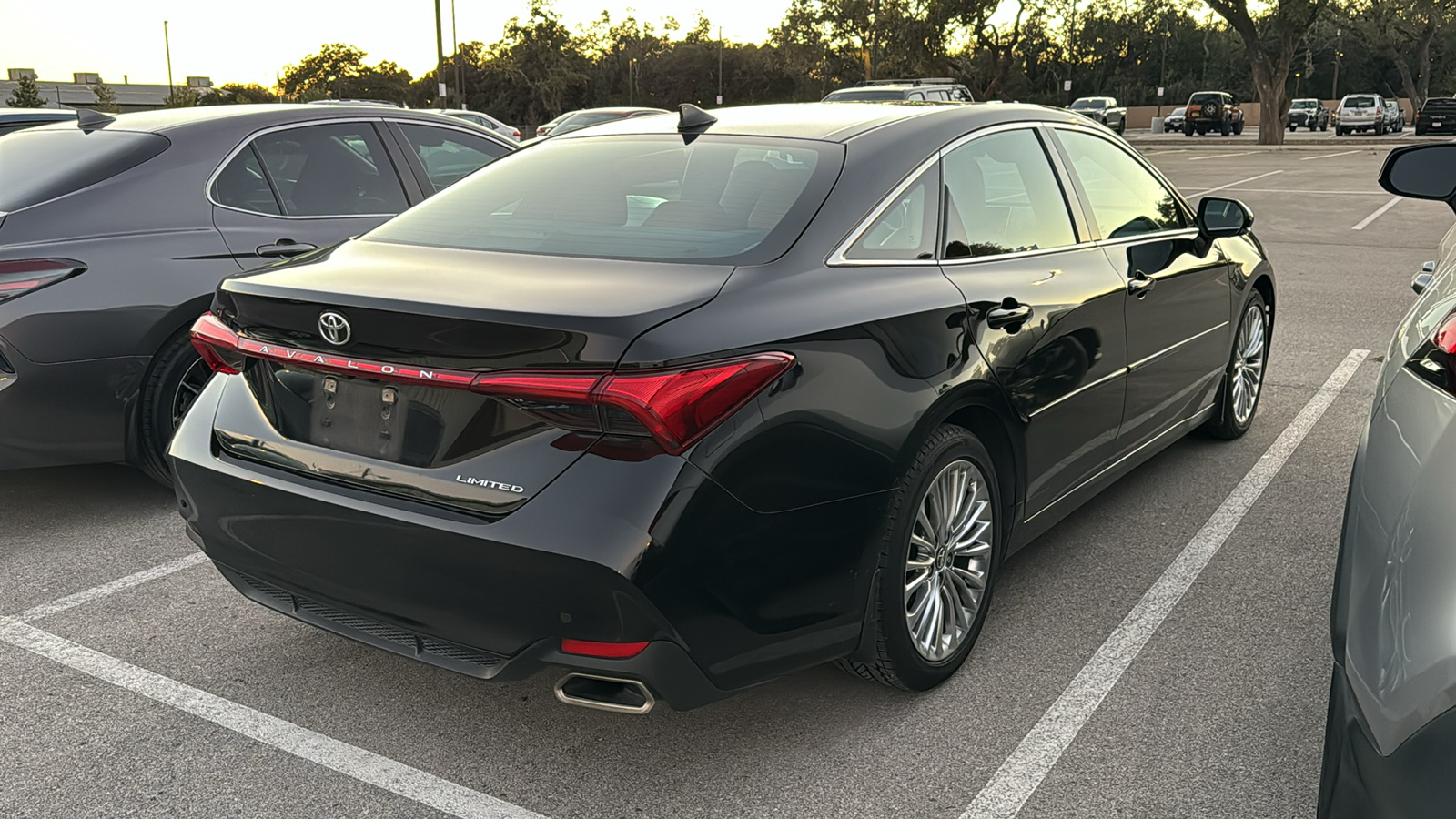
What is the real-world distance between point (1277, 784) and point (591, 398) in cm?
184

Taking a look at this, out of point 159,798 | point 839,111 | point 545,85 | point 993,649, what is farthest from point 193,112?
point 545,85

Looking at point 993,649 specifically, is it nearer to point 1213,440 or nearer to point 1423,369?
point 1423,369

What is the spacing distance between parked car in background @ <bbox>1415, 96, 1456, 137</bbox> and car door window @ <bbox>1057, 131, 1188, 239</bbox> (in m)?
52.1

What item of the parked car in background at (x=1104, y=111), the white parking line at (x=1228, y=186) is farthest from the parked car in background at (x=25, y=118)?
the parked car in background at (x=1104, y=111)

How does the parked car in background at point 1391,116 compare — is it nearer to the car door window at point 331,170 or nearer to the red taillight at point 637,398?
the car door window at point 331,170

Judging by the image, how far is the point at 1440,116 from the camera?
48.1m

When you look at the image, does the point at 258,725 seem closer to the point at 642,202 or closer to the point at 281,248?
the point at 642,202

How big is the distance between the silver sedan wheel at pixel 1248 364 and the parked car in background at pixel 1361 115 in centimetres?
5526

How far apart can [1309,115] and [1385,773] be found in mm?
69511

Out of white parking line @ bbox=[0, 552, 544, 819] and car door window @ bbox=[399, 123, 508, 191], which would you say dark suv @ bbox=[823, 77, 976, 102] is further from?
white parking line @ bbox=[0, 552, 544, 819]

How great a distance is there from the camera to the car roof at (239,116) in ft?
16.7

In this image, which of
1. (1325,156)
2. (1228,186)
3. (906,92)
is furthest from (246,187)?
(1325,156)

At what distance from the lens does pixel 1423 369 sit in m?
2.02

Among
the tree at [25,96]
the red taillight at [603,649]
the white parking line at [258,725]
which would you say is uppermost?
the tree at [25,96]
